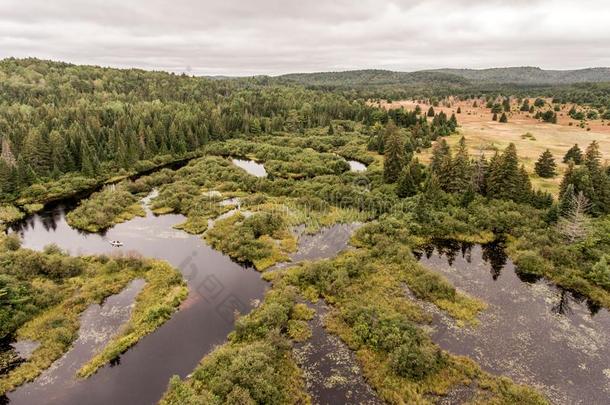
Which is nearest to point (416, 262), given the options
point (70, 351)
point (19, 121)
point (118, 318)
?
point (118, 318)

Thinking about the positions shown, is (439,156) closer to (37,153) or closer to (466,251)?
(466,251)

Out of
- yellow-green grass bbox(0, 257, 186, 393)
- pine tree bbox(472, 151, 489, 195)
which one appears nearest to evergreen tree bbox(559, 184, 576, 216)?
pine tree bbox(472, 151, 489, 195)

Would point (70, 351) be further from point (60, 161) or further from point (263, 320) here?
point (60, 161)

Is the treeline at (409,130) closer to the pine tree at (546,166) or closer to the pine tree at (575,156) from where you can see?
the pine tree at (546,166)

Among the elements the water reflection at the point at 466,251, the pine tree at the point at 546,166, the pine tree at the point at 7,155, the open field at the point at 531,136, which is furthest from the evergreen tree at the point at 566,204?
the pine tree at the point at 7,155

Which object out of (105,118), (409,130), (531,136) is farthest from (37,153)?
(531,136)
